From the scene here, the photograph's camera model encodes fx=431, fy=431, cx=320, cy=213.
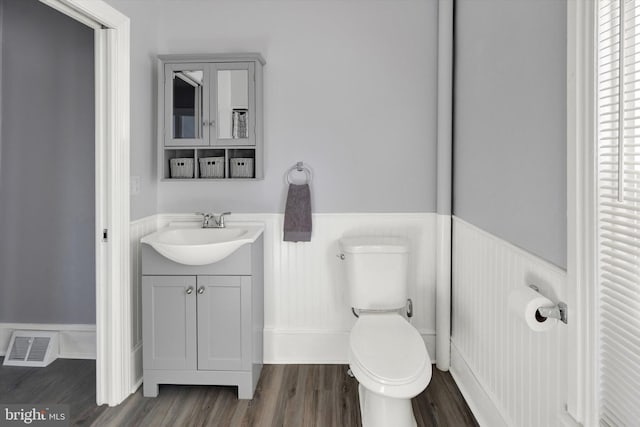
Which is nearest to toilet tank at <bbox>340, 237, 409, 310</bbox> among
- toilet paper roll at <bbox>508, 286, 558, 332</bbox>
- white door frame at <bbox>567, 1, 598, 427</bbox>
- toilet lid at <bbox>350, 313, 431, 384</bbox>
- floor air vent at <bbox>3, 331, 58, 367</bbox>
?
toilet lid at <bbox>350, 313, 431, 384</bbox>

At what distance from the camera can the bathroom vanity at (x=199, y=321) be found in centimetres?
229

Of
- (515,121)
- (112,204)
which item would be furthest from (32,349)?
(515,121)

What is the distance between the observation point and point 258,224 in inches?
109

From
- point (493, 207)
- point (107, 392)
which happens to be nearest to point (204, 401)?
point (107, 392)

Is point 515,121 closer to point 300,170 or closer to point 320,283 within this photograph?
point 300,170

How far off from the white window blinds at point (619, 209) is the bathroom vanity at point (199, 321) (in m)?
1.62

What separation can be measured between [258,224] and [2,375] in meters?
1.73

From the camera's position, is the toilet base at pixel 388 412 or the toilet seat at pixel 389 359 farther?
the toilet base at pixel 388 412

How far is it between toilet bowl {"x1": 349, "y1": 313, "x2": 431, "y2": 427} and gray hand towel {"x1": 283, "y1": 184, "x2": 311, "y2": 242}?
743mm

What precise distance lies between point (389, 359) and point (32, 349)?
91.4 inches

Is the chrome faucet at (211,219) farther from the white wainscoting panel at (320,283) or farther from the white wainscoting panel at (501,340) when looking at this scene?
the white wainscoting panel at (501,340)

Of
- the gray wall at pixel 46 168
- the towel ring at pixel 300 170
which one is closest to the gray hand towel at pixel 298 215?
the towel ring at pixel 300 170

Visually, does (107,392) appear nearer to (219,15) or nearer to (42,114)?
(42,114)

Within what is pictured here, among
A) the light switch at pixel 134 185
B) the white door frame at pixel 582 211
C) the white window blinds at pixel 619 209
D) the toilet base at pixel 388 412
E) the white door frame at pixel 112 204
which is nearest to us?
the white window blinds at pixel 619 209
